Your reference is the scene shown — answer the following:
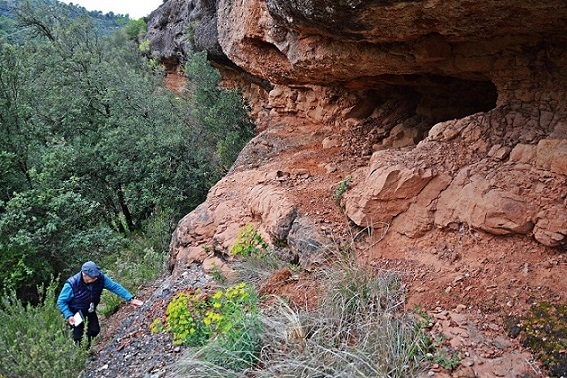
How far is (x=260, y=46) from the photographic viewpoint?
20.7 feet

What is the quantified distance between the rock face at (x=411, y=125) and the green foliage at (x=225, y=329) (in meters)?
0.95

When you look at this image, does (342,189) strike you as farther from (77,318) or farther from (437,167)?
(77,318)

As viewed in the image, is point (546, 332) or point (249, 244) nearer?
point (546, 332)

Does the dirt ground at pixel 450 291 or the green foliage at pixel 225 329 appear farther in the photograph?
the green foliage at pixel 225 329

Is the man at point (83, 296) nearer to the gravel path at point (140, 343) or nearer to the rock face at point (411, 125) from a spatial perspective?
the gravel path at point (140, 343)

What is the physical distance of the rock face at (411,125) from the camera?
10.3 feet

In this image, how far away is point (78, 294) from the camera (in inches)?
181

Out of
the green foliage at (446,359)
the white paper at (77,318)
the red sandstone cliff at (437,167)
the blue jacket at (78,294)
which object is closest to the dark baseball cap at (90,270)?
the blue jacket at (78,294)

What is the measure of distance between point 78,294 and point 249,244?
1.85m

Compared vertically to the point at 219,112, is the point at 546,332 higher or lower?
lower

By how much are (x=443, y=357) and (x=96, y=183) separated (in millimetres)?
10724

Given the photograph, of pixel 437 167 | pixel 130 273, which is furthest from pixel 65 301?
pixel 437 167

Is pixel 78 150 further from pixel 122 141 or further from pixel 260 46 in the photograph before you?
pixel 260 46

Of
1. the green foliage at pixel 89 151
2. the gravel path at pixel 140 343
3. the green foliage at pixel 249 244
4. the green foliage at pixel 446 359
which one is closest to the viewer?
the green foliage at pixel 446 359
